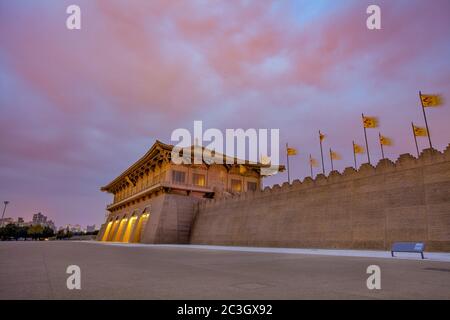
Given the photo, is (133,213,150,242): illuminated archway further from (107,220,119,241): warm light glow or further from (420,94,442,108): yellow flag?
(420,94,442,108): yellow flag

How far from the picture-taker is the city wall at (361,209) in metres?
15.8

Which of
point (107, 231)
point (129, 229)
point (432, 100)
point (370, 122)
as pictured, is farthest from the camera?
point (107, 231)

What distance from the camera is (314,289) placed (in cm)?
455

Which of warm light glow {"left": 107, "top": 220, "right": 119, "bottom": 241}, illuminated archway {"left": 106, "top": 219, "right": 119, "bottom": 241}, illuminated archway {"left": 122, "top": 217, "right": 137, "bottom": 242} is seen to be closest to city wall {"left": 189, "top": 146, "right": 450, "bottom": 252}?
illuminated archway {"left": 122, "top": 217, "right": 137, "bottom": 242}

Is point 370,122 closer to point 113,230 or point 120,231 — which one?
point 120,231

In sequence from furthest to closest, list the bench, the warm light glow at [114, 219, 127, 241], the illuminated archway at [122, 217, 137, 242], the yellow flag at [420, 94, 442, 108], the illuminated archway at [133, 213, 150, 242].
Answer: the warm light glow at [114, 219, 127, 241]
the illuminated archway at [122, 217, 137, 242]
the illuminated archway at [133, 213, 150, 242]
the yellow flag at [420, 94, 442, 108]
the bench

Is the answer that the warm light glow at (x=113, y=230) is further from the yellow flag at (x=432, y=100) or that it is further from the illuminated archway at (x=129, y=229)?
the yellow flag at (x=432, y=100)

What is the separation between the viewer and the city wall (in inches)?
622

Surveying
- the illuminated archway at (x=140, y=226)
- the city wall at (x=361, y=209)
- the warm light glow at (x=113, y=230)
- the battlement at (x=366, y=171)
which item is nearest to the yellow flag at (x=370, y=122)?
the battlement at (x=366, y=171)

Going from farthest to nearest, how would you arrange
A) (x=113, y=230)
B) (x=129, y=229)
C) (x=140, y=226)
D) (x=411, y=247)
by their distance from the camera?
(x=113, y=230) → (x=129, y=229) → (x=140, y=226) → (x=411, y=247)

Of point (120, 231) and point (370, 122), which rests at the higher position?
point (370, 122)

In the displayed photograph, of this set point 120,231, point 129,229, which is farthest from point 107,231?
point 129,229

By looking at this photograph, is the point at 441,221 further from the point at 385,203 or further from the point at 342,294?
the point at 342,294

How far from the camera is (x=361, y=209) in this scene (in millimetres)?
19031
